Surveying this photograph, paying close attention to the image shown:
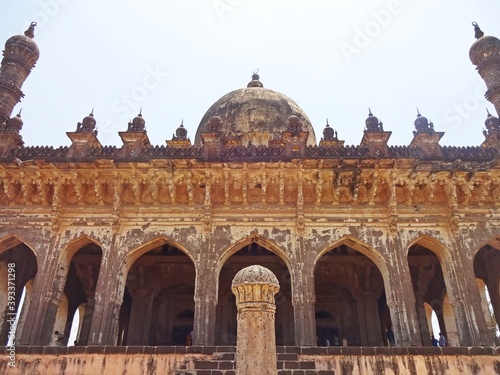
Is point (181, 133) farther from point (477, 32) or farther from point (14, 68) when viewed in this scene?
A: point (477, 32)

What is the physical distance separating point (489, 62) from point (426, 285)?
7.46 m

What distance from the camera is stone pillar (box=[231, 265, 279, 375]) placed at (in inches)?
181

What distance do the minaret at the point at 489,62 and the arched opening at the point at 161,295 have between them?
10.7 meters

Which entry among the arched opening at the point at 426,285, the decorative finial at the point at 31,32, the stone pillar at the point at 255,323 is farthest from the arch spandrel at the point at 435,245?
the decorative finial at the point at 31,32

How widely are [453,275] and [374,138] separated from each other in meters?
3.87

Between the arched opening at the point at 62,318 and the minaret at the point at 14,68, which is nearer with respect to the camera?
the minaret at the point at 14,68

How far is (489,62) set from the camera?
14148 millimetres

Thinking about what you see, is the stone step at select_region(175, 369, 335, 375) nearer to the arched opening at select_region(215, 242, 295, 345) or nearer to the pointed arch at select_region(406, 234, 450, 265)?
the pointed arch at select_region(406, 234, 450, 265)

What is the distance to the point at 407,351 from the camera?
724 cm

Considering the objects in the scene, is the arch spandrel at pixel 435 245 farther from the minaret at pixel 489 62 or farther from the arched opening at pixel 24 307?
the arched opening at pixel 24 307

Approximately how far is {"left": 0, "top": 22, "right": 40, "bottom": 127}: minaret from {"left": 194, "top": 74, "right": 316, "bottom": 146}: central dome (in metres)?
5.98

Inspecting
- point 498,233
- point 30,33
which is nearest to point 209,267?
point 498,233

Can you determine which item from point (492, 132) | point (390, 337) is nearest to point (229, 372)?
point (390, 337)

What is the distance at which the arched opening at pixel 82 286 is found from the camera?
1290cm
